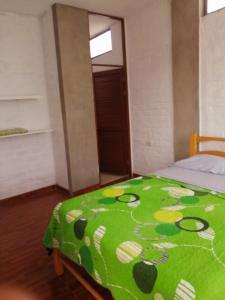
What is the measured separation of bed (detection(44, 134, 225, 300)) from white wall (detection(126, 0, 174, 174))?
1465mm

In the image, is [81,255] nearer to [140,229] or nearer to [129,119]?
[140,229]

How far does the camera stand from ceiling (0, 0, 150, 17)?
305 centimetres

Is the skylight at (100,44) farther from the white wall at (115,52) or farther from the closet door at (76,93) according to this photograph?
the closet door at (76,93)

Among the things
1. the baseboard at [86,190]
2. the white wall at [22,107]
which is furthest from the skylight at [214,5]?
the baseboard at [86,190]

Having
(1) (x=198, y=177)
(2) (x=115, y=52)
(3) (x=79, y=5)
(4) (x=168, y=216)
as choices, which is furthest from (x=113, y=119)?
(4) (x=168, y=216)

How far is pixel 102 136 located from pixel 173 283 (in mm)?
3586

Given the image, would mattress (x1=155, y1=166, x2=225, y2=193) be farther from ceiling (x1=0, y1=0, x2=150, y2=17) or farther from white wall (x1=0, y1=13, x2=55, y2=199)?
ceiling (x1=0, y1=0, x2=150, y2=17)

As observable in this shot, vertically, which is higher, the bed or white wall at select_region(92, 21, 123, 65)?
white wall at select_region(92, 21, 123, 65)

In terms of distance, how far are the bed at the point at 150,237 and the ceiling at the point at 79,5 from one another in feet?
8.04

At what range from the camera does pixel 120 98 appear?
4105mm

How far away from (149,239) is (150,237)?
0.02 m

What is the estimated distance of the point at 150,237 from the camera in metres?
1.38

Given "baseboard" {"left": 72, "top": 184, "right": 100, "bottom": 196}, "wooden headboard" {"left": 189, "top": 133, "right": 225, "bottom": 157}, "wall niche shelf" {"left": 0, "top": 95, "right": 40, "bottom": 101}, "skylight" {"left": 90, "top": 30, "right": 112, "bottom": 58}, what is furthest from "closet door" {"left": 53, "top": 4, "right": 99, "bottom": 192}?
"wooden headboard" {"left": 189, "top": 133, "right": 225, "bottom": 157}

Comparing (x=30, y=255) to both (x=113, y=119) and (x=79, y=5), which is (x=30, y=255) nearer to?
(x=113, y=119)
